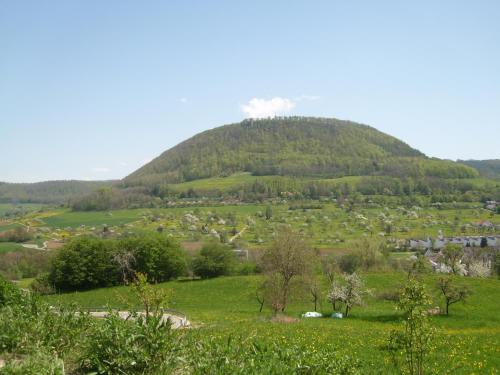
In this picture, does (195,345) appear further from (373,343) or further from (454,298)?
(454,298)

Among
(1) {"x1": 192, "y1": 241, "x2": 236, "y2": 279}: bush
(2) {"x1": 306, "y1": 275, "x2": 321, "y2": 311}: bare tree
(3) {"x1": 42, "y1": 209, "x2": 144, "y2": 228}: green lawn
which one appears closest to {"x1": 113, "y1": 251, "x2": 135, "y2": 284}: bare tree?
Result: (1) {"x1": 192, "y1": 241, "x2": 236, "y2": 279}: bush

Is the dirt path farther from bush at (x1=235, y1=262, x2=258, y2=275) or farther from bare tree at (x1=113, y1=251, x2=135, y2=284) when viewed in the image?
bush at (x1=235, y1=262, x2=258, y2=275)

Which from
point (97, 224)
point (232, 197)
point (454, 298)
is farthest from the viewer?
point (232, 197)

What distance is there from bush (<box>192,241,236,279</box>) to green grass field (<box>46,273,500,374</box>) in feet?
12.1

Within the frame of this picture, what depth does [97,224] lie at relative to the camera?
139m

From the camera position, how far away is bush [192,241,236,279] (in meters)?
63.9

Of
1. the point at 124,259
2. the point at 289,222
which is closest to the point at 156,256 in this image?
the point at 124,259

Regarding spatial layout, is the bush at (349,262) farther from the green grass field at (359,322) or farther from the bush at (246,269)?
the bush at (246,269)

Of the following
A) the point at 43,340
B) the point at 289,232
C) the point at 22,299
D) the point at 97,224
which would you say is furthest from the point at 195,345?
the point at 97,224

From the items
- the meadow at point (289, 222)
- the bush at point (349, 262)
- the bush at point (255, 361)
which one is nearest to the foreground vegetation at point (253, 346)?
the bush at point (255, 361)

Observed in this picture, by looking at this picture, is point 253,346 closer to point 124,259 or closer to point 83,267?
point 124,259

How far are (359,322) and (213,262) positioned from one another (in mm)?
33307

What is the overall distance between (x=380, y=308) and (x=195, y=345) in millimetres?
34521

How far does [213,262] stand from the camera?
63.8 metres
